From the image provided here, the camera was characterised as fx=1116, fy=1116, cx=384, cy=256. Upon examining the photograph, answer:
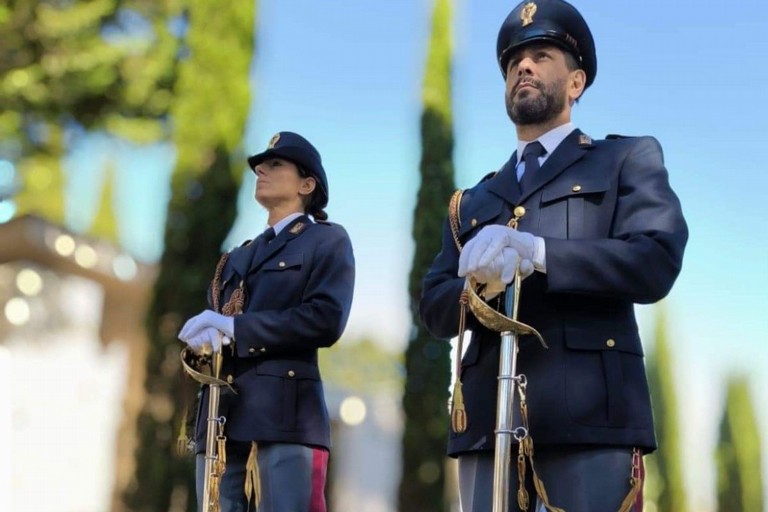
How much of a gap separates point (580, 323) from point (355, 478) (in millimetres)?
12217

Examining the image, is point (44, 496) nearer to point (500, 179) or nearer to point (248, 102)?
point (248, 102)

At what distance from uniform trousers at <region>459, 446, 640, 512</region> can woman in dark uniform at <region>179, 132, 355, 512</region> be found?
1243 mm

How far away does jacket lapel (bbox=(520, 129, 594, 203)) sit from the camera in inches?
105

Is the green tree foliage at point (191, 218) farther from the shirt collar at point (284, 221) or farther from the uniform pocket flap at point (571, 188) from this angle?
the uniform pocket flap at point (571, 188)

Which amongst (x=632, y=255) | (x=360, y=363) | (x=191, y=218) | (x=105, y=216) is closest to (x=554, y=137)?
(x=632, y=255)

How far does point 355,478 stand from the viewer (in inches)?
566

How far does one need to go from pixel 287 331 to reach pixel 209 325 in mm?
250

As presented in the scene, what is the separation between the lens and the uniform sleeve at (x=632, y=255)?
2.41 m

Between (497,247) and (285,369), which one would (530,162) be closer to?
(497,247)

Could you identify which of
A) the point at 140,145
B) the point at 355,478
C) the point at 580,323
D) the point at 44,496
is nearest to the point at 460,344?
the point at 580,323

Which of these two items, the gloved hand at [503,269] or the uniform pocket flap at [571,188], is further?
the uniform pocket flap at [571,188]

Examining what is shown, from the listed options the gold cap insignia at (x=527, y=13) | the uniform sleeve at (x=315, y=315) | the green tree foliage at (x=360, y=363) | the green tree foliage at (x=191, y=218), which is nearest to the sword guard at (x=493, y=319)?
the gold cap insignia at (x=527, y=13)

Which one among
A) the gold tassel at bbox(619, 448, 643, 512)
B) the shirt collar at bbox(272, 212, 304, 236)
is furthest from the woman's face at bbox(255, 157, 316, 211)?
the gold tassel at bbox(619, 448, 643, 512)

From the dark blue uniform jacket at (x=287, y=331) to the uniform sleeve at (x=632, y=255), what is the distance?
4.46 feet
